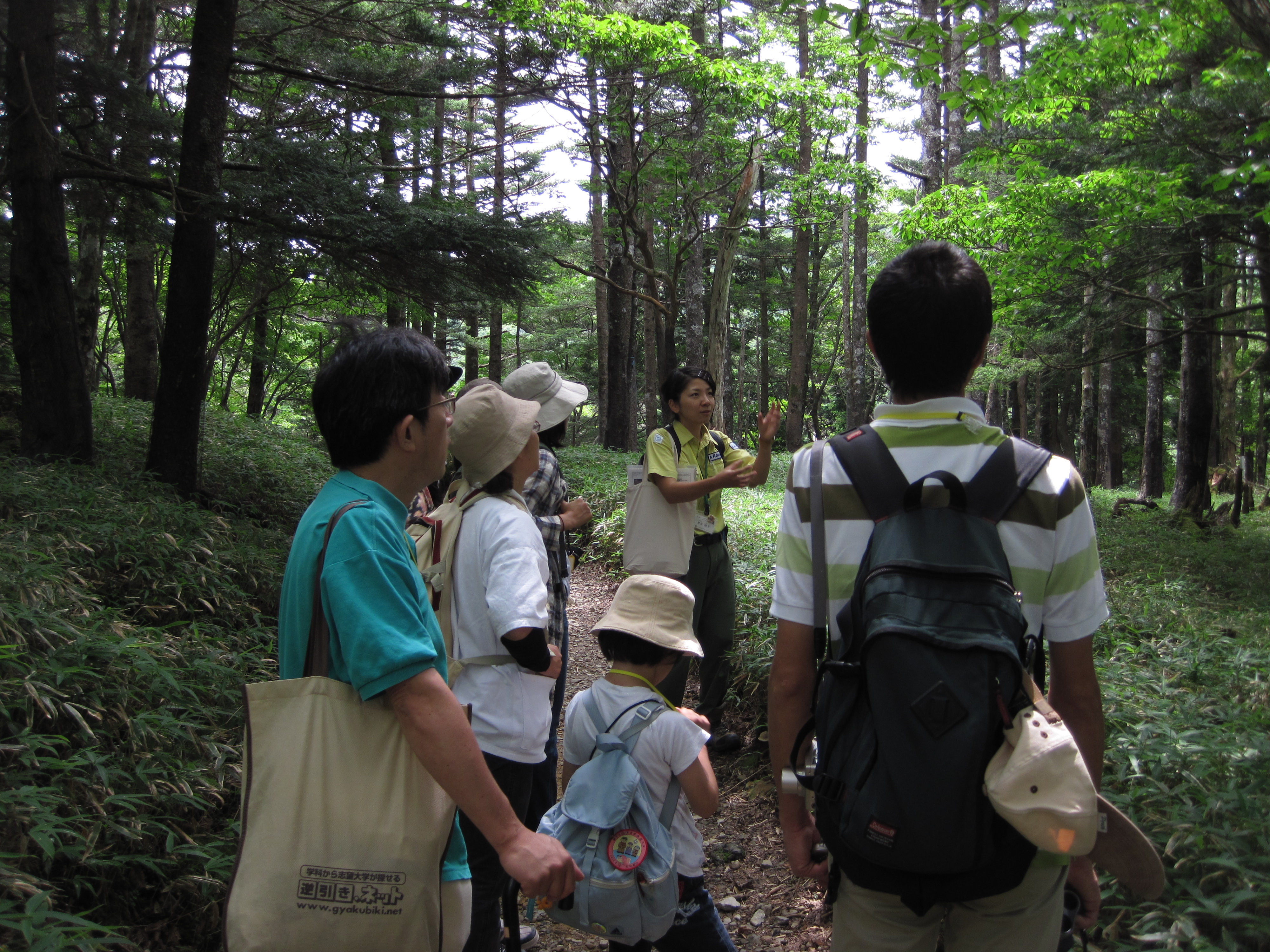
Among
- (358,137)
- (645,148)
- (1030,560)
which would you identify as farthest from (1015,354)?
(1030,560)

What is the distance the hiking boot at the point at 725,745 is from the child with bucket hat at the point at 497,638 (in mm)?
2526

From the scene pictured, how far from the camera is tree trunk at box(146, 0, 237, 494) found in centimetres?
733

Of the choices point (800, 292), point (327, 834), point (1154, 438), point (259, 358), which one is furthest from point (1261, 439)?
point (327, 834)

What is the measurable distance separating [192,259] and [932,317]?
24.6 feet

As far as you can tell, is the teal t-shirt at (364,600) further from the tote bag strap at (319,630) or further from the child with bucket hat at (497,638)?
the child with bucket hat at (497,638)

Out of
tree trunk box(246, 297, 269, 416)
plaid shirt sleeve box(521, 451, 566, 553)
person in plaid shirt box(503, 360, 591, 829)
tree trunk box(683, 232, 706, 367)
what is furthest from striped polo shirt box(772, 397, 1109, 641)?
tree trunk box(246, 297, 269, 416)

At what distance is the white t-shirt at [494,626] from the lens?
8.00ft

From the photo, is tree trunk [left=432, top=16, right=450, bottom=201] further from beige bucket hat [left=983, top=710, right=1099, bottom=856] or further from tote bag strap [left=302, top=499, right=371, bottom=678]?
beige bucket hat [left=983, top=710, right=1099, bottom=856]

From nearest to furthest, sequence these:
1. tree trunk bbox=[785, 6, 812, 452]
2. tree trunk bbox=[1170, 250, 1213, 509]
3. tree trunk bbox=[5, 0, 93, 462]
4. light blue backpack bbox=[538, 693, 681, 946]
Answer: light blue backpack bbox=[538, 693, 681, 946] → tree trunk bbox=[5, 0, 93, 462] → tree trunk bbox=[1170, 250, 1213, 509] → tree trunk bbox=[785, 6, 812, 452]

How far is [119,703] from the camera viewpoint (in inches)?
143

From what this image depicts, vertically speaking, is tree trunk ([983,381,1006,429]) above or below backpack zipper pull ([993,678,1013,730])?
above

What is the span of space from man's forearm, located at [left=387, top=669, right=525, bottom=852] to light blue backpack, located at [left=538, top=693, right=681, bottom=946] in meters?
0.71

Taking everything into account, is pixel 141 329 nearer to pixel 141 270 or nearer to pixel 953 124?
pixel 141 270

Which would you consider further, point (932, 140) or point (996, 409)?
point (996, 409)
